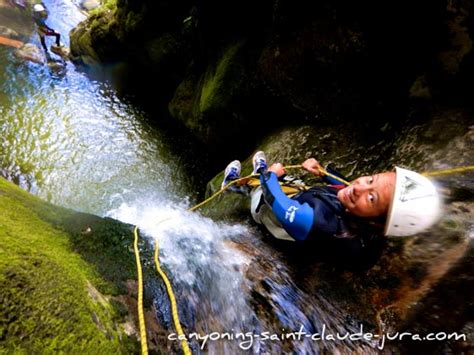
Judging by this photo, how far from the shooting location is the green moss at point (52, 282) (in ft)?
5.85

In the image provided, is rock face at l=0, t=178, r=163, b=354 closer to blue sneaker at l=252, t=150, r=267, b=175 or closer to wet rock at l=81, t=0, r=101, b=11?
blue sneaker at l=252, t=150, r=267, b=175

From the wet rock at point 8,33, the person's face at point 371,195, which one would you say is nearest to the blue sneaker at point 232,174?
the person's face at point 371,195

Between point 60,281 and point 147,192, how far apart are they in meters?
5.76

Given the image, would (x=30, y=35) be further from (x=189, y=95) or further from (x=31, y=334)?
(x=31, y=334)

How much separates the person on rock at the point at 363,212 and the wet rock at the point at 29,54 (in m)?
13.8

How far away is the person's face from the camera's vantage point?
3.22 m

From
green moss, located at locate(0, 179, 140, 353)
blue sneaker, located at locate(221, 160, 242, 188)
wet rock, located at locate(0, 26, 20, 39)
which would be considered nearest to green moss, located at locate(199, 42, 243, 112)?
blue sneaker, located at locate(221, 160, 242, 188)

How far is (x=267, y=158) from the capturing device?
20.8 feet

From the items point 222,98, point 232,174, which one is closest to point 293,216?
point 232,174

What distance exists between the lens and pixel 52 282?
6.82ft

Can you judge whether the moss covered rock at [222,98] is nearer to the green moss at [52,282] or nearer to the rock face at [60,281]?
the rock face at [60,281]

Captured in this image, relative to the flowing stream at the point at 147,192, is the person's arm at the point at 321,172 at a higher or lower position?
higher

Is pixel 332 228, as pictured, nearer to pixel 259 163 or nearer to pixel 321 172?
pixel 321 172

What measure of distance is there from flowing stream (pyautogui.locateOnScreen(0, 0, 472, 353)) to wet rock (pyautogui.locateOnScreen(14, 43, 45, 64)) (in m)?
0.50
